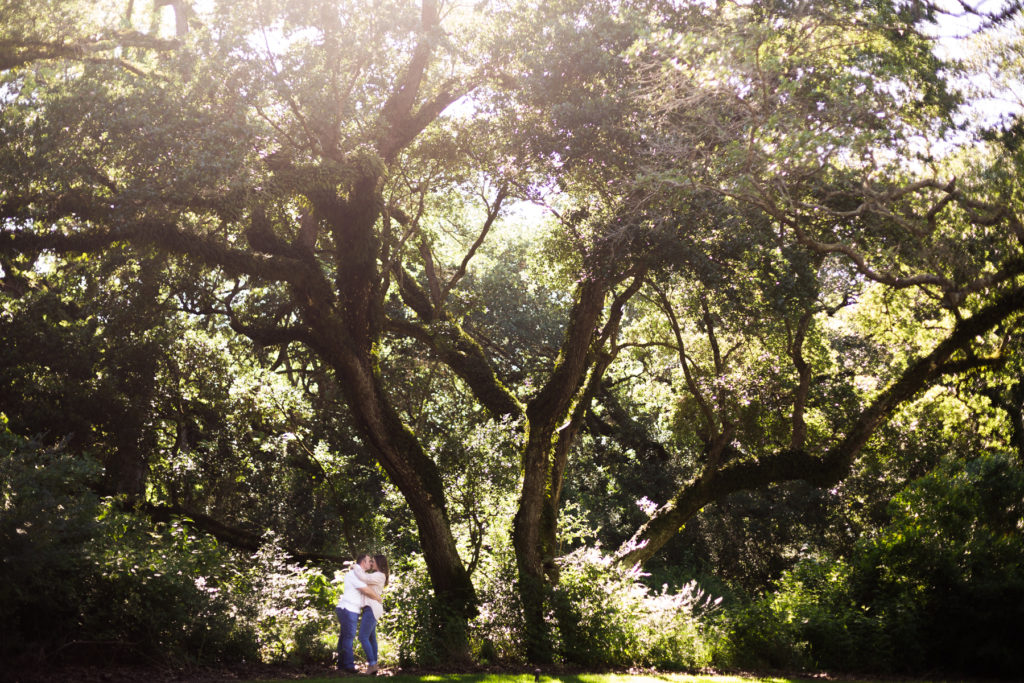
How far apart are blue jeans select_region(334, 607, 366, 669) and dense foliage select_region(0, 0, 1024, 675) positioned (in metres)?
1.03

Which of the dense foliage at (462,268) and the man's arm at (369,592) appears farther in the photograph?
the dense foliage at (462,268)

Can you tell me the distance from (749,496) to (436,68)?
16.4 meters

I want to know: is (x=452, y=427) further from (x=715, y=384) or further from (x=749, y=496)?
(x=749, y=496)

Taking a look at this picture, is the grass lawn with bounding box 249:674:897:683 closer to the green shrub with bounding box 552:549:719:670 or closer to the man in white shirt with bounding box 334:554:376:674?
the man in white shirt with bounding box 334:554:376:674

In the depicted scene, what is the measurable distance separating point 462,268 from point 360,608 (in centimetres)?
569

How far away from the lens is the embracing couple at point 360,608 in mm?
9578

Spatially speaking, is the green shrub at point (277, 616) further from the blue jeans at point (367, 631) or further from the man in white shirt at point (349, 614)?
the blue jeans at point (367, 631)

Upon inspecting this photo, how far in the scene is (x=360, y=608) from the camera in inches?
384

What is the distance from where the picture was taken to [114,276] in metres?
14.3

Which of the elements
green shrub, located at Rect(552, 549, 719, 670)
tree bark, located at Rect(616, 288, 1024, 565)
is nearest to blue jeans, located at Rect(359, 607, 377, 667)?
green shrub, located at Rect(552, 549, 719, 670)

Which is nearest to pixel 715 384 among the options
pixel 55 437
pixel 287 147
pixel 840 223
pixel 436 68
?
pixel 840 223

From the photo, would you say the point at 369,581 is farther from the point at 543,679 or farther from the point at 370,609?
the point at 543,679

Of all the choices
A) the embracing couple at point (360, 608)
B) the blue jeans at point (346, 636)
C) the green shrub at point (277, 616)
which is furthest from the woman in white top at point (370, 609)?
the green shrub at point (277, 616)

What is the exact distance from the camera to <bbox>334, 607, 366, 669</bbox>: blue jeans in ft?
31.4
